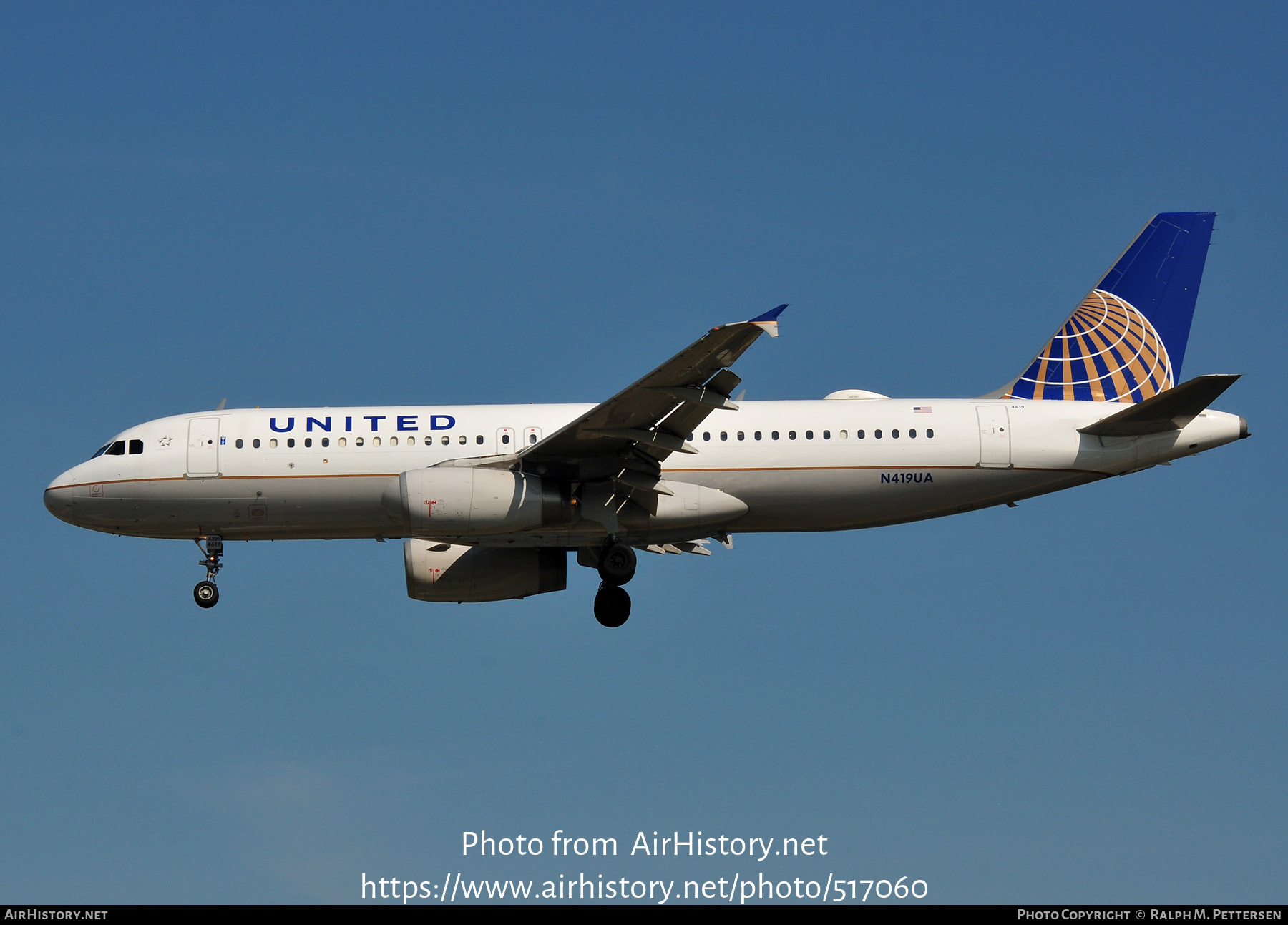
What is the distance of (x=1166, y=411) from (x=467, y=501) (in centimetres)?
1206

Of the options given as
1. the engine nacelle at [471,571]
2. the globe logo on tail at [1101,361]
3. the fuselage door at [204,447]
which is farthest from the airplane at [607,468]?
the engine nacelle at [471,571]

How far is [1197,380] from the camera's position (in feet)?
76.9

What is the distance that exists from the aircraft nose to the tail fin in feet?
57.8

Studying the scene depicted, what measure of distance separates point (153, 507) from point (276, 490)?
2525 mm

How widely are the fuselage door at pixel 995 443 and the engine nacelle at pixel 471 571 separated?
8.37m

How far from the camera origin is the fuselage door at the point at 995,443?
2545 centimetres

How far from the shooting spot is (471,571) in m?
28.0

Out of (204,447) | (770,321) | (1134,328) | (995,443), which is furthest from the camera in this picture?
(1134,328)

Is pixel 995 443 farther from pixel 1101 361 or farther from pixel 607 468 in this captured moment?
pixel 607 468

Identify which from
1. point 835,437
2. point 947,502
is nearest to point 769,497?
point 835,437

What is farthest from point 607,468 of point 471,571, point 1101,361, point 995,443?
point 1101,361

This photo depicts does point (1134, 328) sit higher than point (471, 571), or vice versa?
point (1134, 328)

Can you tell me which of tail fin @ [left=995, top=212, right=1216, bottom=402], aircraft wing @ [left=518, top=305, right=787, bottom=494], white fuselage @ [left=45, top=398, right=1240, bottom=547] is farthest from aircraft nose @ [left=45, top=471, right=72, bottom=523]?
tail fin @ [left=995, top=212, right=1216, bottom=402]

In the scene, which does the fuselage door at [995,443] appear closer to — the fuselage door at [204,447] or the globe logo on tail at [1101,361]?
the globe logo on tail at [1101,361]
